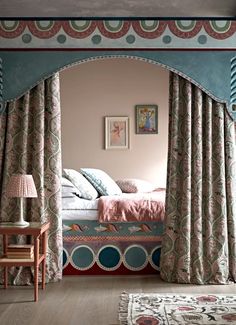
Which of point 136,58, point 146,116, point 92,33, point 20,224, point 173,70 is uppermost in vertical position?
point 92,33

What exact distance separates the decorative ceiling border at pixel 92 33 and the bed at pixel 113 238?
155 centimetres

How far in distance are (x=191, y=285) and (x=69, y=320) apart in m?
1.56

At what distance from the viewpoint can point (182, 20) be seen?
5555 mm

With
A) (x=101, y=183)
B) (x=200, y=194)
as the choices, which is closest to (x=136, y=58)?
(x=200, y=194)

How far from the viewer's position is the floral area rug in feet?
13.7

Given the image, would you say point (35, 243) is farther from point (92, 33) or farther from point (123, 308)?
point (92, 33)

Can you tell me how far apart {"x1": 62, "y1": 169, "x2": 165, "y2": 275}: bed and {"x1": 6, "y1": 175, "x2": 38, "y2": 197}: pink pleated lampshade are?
824 mm

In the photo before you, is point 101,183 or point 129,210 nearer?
point 129,210

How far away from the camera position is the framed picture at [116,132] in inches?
317

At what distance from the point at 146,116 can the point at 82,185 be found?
2.19m

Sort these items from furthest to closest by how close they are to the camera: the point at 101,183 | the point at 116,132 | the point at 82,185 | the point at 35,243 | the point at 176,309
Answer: the point at 116,132, the point at 101,183, the point at 82,185, the point at 35,243, the point at 176,309

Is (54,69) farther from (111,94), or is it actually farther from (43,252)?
(111,94)

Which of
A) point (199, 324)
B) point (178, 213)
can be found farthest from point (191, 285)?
point (199, 324)

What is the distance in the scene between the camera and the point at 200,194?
552cm
